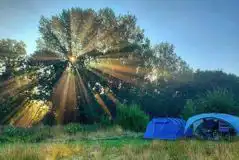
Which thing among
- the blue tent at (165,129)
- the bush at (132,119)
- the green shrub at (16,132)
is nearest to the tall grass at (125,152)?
the blue tent at (165,129)

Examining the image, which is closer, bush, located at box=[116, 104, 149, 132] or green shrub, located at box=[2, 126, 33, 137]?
green shrub, located at box=[2, 126, 33, 137]

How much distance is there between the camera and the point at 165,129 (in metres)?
21.2

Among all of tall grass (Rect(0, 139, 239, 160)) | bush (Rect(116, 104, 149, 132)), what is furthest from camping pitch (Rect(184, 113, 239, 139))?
tall grass (Rect(0, 139, 239, 160))

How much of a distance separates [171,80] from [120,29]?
1190cm

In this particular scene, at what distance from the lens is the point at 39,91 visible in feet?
136

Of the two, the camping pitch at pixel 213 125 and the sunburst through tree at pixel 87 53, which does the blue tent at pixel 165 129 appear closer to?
the camping pitch at pixel 213 125

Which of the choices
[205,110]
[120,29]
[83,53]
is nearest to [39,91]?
[83,53]

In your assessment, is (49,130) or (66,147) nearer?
(66,147)

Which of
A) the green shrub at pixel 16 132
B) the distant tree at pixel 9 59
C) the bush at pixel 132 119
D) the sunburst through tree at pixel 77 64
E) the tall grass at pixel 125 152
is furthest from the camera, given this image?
the distant tree at pixel 9 59

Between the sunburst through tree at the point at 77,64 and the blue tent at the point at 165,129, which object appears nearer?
the blue tent at the point at 165,129

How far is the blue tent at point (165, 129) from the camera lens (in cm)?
2075

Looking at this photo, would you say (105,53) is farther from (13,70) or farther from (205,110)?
(205,110)

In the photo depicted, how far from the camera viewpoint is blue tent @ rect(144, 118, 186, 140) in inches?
817

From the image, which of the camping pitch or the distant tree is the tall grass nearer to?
the camping pitch
